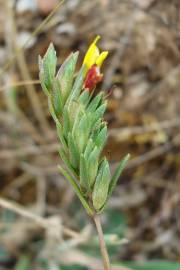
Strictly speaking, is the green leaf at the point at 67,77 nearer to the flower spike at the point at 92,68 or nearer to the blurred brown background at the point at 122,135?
the flower spike at the point at 92,68

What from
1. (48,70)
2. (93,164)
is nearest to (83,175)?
(93,164)

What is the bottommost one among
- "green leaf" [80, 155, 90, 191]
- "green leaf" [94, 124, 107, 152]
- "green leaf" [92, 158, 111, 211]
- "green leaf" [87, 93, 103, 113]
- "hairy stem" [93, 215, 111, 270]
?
"hairy stem" [93, 215, 111, 270]

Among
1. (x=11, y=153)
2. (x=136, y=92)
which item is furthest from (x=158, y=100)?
(x=11, y=153)

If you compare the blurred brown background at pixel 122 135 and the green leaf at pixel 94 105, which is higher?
the blurred brown background at pixel 122 135

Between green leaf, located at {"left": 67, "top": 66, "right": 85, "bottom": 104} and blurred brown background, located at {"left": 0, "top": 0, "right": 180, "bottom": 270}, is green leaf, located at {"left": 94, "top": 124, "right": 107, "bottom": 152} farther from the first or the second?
blurred brown background, located at {"left": 0, "top": 0, "right": 180, "bottom": 270}

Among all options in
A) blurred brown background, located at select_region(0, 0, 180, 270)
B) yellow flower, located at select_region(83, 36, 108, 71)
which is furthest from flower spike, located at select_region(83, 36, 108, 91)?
blurred brown background, located at select_region(0, 0, 180, 270)

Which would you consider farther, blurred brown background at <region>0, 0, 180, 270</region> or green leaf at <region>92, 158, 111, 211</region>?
blurred brown background at <region>0, 0, 180, 270</region>

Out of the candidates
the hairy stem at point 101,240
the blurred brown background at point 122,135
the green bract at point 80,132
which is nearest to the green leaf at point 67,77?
the green bract at point 80,132
